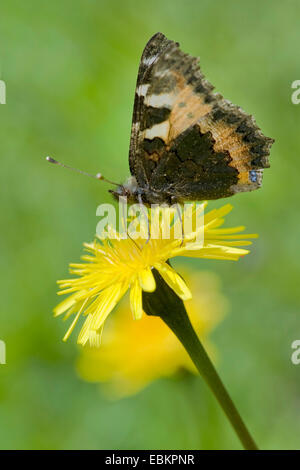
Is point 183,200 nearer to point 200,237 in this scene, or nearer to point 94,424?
point 200,237

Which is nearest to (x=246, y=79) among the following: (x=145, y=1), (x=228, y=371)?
(x=145, y=1)

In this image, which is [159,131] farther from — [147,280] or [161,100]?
[147,280]

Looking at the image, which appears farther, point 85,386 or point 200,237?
point 85,386

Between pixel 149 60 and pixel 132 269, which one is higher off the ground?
pixel 149 60

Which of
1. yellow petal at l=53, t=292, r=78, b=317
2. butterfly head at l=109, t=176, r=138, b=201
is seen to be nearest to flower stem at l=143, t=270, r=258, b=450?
yellow petal at l=53, t=292, r=78, b=317

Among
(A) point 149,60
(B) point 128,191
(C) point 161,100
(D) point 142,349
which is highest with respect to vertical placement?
(A) point 149,60

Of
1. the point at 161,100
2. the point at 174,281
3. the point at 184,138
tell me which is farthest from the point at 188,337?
the point at 161,100

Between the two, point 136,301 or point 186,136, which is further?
point 186,136

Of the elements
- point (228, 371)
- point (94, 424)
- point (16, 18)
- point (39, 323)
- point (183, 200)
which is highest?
point (16, 18)
